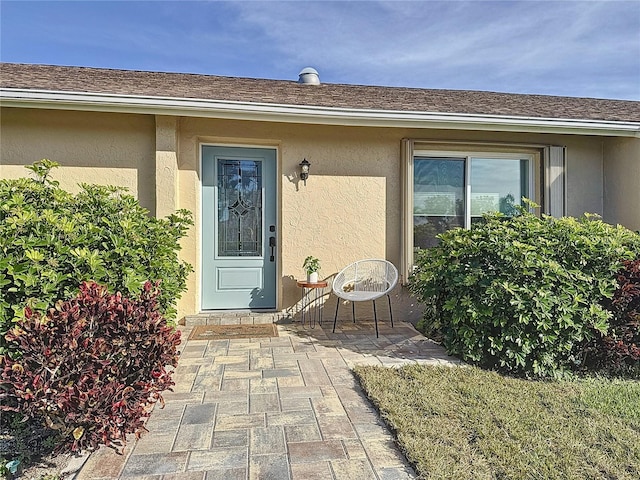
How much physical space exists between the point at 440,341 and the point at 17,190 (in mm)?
4528

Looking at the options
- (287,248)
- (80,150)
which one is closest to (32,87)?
(80,150)

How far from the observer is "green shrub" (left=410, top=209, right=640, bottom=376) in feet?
11.5

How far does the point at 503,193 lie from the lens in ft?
19.8

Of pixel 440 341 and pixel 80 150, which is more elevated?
pixel 80 150

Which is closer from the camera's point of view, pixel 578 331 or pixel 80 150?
pixel 578 331

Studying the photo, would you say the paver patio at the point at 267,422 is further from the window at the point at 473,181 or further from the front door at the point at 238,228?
the window at the point at 473,181

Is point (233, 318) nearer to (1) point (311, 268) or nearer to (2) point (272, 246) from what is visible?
(2) point (272, 246)

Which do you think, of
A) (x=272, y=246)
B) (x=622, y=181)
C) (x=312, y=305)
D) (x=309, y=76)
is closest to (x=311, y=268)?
(x=312, y=305)

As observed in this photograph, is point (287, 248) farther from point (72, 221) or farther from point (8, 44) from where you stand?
point (8, 44)

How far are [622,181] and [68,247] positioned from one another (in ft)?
23.3

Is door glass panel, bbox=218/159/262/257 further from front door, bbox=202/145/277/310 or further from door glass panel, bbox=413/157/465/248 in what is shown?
door glass panel, bbox=413/157/465/248

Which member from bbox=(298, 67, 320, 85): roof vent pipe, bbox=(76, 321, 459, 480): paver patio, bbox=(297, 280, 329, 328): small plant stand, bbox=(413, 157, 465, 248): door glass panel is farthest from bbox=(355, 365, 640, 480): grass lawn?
bbox=(298, 67, 320, 85): roof vent pipe

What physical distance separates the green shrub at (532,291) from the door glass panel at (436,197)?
1.84 meters

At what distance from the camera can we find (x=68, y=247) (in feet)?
9.26
